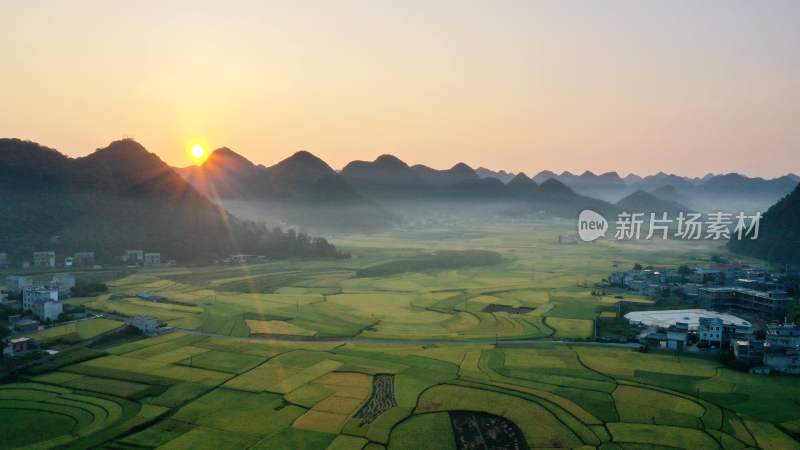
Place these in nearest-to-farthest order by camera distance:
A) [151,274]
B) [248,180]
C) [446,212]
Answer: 1. [151,274]
2. [248,180]
3. [446,212]

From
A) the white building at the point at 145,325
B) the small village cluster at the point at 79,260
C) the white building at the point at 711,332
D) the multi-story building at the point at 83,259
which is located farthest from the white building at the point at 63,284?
the white building at the point at 711,332

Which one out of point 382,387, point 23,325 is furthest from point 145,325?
point 382,387

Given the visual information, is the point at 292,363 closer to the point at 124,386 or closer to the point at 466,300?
the point at 124,386

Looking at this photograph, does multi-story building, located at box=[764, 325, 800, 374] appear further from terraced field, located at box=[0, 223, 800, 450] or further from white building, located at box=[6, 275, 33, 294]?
white building, located at box=[6, 275, 33, 294]

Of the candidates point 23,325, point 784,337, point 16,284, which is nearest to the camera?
point 784,337

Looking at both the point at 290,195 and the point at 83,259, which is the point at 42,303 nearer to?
the point at 83,259

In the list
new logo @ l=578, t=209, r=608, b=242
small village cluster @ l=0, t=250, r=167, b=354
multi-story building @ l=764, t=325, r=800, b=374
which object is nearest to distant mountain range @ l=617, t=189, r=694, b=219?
new logo @ l=578, t=209, r=608, b=242

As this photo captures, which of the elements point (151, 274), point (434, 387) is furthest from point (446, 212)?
point (434, 387)
